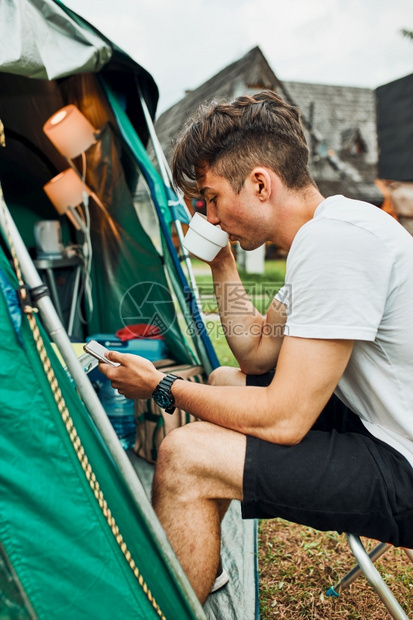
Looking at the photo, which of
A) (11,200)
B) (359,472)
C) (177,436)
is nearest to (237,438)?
(177,436)

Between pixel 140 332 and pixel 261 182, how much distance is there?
1602 millimetres

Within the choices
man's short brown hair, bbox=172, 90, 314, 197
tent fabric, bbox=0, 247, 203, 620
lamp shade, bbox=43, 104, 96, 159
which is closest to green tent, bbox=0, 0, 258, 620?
tent fabric, bbox=0, 247, 203, 620

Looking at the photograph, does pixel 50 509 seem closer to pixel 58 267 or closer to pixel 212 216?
pixel 212 216

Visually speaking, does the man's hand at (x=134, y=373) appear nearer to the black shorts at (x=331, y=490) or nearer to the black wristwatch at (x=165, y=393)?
the black wristwatch at (x=165, y=393)

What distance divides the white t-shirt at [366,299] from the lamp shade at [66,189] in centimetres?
201

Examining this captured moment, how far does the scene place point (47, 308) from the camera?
0.95 meters

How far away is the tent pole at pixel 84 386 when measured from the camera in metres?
0.95

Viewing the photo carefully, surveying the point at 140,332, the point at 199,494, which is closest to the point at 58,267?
the point at 140,332

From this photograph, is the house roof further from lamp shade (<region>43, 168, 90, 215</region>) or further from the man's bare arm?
the man's bare arm

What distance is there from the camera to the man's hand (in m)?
1.27

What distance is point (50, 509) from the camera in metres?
0.96

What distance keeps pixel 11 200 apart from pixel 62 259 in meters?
0.51

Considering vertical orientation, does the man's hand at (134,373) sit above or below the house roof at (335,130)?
below

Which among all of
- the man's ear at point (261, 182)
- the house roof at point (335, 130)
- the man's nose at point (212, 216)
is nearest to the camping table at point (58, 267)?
the man's nose at point (212, 216)
